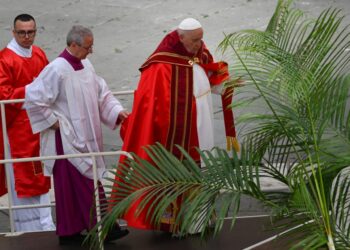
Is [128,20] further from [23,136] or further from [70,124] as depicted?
[70,124]

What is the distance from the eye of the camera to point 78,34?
27.6 ft

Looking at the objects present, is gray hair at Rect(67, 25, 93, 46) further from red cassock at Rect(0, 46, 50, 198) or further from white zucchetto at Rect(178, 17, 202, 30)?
red cassock at Rect(0, 46, 50, 198)

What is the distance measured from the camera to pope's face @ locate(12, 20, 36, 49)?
9.59m

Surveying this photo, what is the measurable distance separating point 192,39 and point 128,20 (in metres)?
8.30

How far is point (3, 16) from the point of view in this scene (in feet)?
55.3

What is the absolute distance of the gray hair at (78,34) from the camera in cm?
839

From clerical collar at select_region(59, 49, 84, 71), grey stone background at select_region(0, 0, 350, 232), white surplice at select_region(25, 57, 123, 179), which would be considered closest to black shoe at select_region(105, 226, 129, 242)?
white surplice at select_region(25, 57, 123, 179)

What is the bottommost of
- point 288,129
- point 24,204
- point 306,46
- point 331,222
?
point 24,204

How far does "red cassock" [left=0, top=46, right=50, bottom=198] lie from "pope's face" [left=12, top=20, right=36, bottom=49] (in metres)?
0.11

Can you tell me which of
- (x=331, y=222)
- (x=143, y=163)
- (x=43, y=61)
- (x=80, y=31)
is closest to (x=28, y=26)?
(x=43, y=61)

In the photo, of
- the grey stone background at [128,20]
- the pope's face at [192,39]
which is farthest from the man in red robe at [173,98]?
the grey stone background at [128,20]

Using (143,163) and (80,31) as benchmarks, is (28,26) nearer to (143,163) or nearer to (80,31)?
(80,31)

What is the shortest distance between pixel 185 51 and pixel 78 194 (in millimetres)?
1299

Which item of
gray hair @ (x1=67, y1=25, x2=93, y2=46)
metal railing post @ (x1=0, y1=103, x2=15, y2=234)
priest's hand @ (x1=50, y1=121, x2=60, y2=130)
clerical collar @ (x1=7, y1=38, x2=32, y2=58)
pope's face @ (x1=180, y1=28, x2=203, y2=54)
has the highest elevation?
gray hair @ (x1=67, y1=25, x2=93, y2=46)
